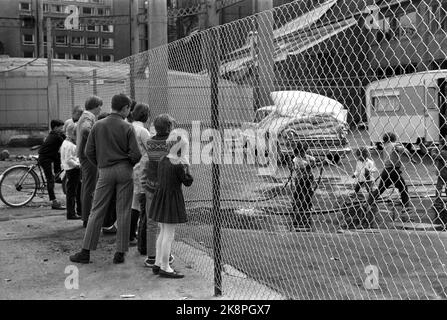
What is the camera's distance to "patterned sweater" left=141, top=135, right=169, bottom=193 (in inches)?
233

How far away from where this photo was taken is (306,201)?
757 centimetres

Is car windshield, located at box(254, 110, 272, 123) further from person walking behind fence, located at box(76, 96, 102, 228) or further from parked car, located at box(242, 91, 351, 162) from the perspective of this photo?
person walking behind fence, located at box(76, 96, 102, 228)

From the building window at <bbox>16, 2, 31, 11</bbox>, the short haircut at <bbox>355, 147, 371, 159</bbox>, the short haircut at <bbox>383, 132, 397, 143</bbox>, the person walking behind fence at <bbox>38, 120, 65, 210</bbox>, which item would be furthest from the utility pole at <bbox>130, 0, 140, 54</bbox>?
the short haircut at <bbox>383, 132, 397, 143</bbox>

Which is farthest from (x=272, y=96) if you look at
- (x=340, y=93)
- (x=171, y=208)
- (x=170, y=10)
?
(x=170, y=10)

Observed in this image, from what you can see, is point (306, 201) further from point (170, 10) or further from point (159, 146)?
point (170, 10)

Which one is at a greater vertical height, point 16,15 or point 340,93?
point 16,15

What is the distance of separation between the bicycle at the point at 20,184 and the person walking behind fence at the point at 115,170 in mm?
4101

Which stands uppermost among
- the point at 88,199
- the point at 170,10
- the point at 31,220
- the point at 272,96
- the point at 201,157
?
the point at 170,10

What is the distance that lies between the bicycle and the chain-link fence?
2.96 meters

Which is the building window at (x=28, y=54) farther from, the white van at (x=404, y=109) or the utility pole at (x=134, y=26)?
the white van at (x=404, y=109)

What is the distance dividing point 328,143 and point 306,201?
11.8 ft

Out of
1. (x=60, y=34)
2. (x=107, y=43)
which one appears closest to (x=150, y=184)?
(x=60, y=34)

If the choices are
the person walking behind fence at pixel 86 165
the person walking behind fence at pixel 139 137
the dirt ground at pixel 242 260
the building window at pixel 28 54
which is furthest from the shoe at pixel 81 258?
the building window at pixel 28 54

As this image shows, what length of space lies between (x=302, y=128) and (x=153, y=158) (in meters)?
2.27
